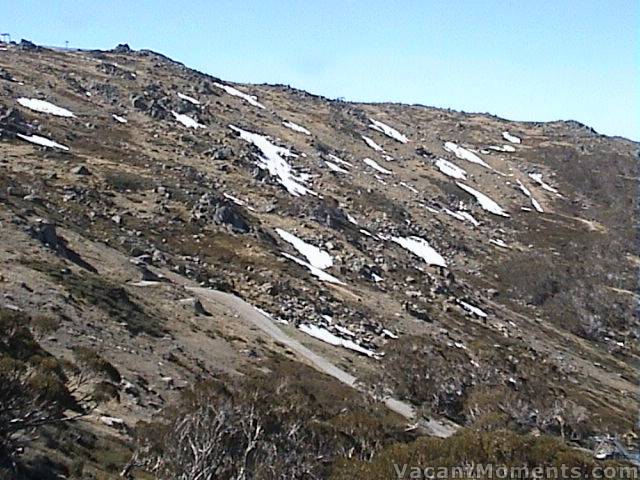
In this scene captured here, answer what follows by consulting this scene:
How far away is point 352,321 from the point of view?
202ft

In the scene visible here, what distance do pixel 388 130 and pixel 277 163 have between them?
65.3 metres

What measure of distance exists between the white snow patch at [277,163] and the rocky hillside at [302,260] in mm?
702

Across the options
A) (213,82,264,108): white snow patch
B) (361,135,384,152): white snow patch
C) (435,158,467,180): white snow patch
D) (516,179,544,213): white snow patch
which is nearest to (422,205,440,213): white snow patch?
(435,158,467,180): white snow patch

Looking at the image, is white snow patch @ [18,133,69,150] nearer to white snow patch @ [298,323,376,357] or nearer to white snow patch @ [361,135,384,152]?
white snow patch @ [298,323,376,357]

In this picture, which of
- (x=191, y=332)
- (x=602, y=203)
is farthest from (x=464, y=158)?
(x=191, y=332)

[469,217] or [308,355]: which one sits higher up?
[469,217]

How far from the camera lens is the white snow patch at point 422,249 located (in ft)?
317

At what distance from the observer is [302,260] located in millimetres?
76188

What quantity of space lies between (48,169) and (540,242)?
248 ft

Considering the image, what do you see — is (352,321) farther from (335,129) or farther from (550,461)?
(335,129)

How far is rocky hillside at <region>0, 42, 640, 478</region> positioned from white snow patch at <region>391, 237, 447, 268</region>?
46 cm

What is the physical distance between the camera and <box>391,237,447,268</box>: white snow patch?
9656 centimetres

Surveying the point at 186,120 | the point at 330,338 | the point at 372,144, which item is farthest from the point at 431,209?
the point at 330,338

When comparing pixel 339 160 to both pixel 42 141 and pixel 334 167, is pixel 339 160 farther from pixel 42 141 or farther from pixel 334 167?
pixel 42 141
